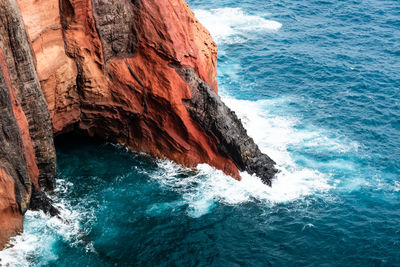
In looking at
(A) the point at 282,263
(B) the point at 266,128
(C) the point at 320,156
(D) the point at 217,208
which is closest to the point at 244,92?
(B) the point at 266,128

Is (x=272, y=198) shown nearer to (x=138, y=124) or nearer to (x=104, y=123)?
(x=138, y=124)

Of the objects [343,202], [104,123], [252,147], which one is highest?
[104,123]

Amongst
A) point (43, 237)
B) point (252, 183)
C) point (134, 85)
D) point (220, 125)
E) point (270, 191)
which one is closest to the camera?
point (43, 237)

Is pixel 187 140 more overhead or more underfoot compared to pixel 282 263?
more overhead

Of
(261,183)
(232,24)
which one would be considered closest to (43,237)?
(261,183)

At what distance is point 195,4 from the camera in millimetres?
63969

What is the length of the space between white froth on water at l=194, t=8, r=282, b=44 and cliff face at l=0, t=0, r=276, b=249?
70.8ft

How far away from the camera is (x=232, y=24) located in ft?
189

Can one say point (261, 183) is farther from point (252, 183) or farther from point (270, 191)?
point (270, 191)

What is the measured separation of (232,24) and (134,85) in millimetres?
29818

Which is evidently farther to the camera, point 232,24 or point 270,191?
point 232,24

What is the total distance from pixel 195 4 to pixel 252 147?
3714cm

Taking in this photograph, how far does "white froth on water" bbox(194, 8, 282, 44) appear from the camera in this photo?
54.8 meters

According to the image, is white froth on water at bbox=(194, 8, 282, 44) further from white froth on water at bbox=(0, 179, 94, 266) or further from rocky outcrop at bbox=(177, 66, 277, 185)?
white froth on water at bbox=(0, 179, 94, 266)
